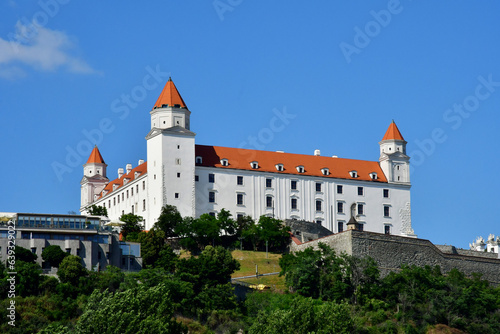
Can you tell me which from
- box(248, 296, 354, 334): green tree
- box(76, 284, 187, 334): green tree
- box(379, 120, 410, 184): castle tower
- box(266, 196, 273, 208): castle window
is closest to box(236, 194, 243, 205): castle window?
box(266, 196, 273, 208): castle window

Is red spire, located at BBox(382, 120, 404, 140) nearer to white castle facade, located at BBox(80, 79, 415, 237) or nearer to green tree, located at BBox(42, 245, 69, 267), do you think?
white castle facade, located at BBox(80, 79, 415, 237)

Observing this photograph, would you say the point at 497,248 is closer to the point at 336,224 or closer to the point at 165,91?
the point at 336,224

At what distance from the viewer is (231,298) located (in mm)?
75125

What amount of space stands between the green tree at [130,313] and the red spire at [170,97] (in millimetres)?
37391

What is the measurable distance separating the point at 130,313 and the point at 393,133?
56256mm

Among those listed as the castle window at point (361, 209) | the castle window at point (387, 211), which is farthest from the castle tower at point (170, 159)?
the castle window at point (387, 211)

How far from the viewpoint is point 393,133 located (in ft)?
358

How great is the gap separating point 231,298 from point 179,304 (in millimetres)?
4829

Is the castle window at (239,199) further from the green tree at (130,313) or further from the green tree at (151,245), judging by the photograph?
the green tree at (130,313)

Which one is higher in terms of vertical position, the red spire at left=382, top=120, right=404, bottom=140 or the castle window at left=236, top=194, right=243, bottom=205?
the red spire at left=382, top=120, right=404, bottom=140

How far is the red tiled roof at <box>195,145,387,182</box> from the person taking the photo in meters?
102

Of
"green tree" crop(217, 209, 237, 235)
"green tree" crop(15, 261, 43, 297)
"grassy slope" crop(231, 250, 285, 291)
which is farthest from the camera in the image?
"green tree" crop(217, 209, 237, 235)

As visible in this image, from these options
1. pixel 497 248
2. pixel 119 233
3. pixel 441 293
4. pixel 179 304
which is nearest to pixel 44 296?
pixel 179 304

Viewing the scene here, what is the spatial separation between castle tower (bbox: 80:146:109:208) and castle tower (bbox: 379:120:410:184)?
3251cm
